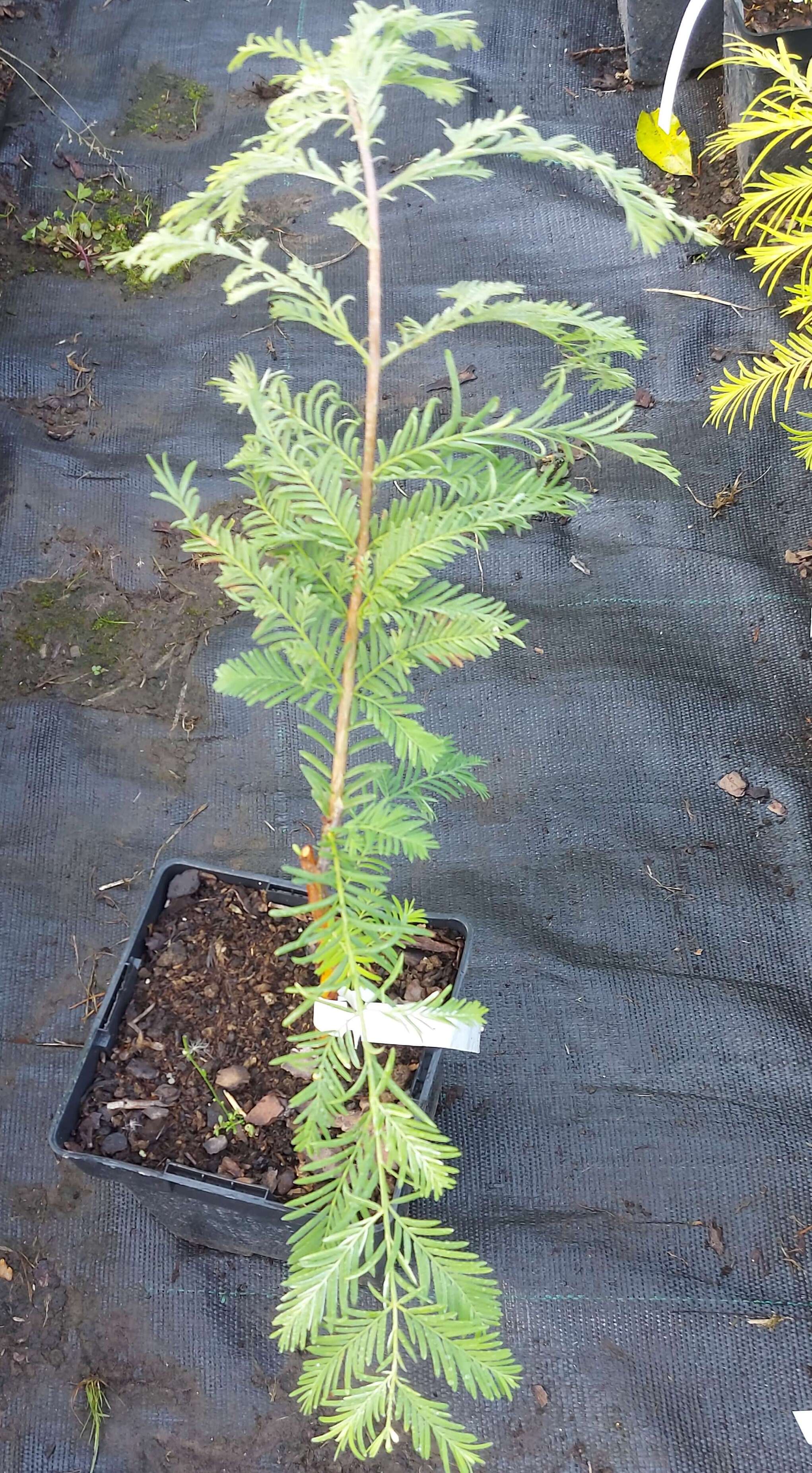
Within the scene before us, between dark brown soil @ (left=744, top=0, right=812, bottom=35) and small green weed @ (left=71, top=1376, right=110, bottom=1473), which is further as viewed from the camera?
dark brown soil @ (left=744, top=0, right=812, bottom=35)

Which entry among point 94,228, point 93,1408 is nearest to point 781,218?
point 94,228

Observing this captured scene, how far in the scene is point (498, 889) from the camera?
1.88 m

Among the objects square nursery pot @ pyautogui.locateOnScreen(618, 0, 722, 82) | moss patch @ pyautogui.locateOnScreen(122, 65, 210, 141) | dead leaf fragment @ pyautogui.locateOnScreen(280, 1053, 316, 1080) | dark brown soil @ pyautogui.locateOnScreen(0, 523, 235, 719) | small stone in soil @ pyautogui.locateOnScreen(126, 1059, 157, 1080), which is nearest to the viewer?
dead leaf fragment @ pyautogui.locateOnScreen(280, 1053, 316, 1080)

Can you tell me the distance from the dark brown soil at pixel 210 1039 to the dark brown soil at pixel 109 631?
686 millimetres

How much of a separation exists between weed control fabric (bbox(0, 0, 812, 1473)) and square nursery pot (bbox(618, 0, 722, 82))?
0.07m

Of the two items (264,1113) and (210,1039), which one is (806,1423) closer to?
(264,1113)

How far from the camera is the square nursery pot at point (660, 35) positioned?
265cm

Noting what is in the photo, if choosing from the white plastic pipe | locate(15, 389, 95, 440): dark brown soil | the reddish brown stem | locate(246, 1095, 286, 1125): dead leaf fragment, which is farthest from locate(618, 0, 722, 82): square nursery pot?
locate(246, 1095, 286, 1125): dead leaf fragment

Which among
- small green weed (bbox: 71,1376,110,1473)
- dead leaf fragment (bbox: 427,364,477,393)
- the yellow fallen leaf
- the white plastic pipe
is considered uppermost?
the white plastic pipe

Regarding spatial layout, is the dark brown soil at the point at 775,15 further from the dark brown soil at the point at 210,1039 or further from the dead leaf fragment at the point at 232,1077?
the dead leaf fragment at the point at 232,1077

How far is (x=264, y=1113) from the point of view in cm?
136

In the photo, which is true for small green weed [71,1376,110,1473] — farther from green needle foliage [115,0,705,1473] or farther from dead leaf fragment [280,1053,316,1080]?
dead leaf fragment [280,1053,316,1080]

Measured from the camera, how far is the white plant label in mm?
1455

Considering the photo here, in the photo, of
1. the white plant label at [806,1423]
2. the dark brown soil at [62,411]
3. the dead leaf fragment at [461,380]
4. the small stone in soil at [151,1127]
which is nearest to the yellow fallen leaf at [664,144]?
the dead leaf fragment at [461,380]
